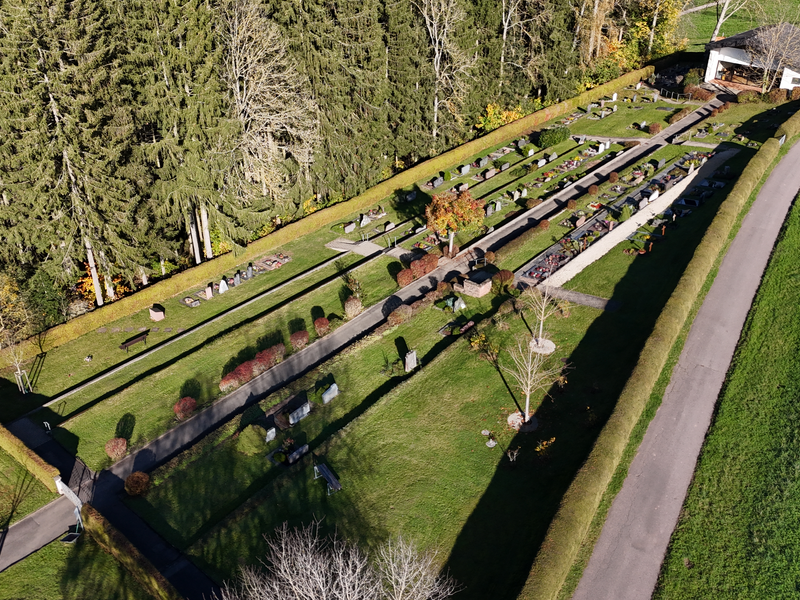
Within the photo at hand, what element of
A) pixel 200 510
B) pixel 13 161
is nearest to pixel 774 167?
pixel 200 510

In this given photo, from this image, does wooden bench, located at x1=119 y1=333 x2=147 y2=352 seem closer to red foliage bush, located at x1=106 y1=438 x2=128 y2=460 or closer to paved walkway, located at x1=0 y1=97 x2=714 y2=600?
paved walkway, located at x1=0 y1=97 x2=714 y2=600

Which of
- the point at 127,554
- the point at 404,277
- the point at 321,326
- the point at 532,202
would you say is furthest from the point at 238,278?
the point at 532,202

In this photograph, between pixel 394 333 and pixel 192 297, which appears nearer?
pixel 394 333

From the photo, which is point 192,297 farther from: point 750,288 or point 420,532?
point 750,288

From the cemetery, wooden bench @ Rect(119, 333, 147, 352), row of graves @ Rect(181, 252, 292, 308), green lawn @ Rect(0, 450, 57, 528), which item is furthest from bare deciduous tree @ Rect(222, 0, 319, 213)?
green lawn @ Rect(0, 450, 57, 528)

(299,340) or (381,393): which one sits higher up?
(299,340)

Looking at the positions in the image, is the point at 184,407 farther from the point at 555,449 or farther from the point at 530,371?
the point at 555,449
